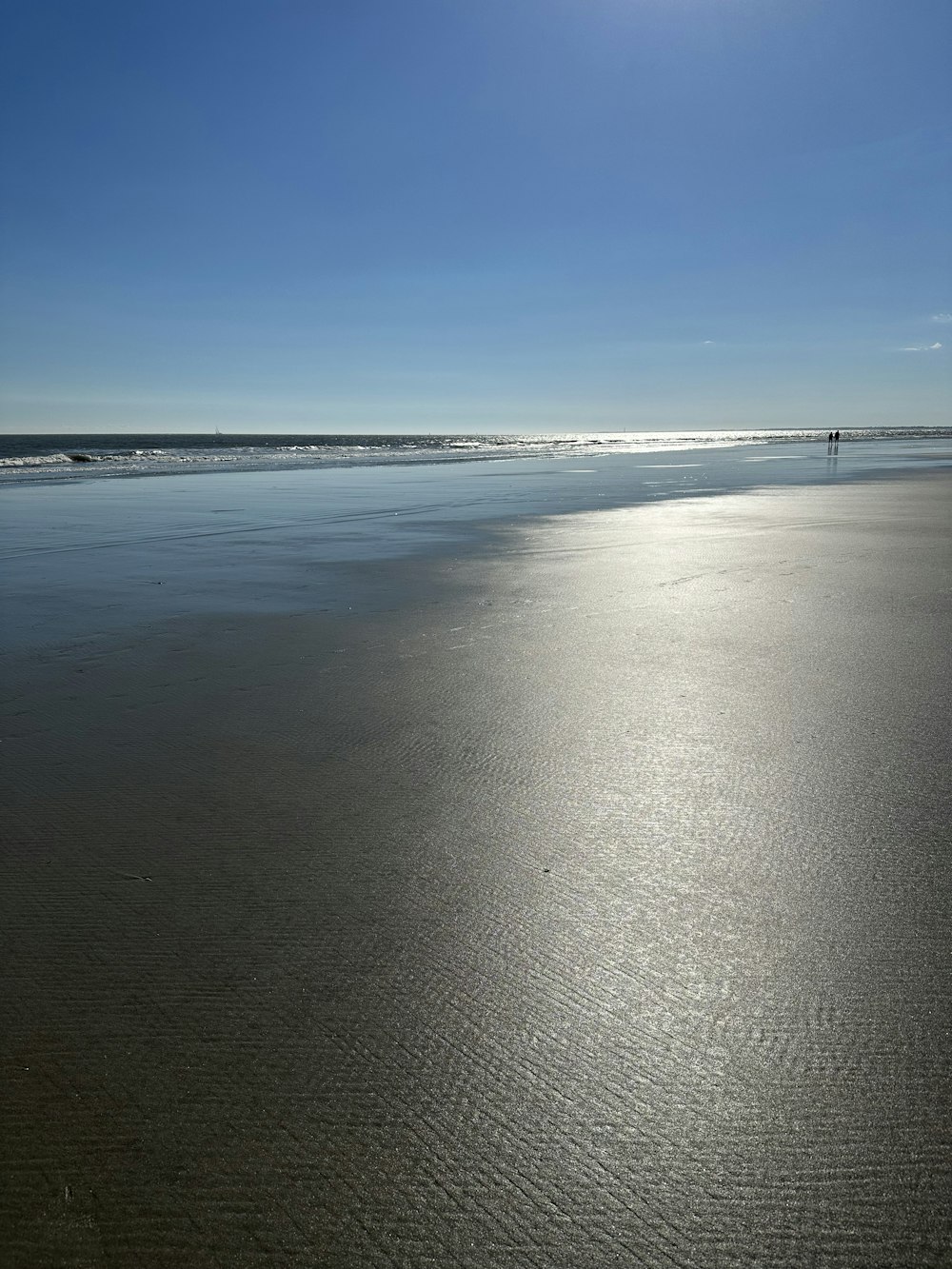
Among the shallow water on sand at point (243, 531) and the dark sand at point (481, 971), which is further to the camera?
the shallow water on sand at point (243, 531)

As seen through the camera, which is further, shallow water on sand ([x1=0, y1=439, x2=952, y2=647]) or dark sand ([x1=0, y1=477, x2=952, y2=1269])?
shallow water on sand ([x1=0, y1=439, x2=952, y2=647])

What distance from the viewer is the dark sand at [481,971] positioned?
1.70m

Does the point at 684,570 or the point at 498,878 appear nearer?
the point at 498,878

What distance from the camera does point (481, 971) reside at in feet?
7.86

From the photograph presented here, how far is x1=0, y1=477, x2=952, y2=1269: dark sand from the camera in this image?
1.70 m

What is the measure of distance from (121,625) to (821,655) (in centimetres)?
520

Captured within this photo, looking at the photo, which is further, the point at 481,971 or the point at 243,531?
the point at 243,531

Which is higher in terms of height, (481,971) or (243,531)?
(243,531)

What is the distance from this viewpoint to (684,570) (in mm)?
9109

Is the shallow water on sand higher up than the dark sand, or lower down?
higher up

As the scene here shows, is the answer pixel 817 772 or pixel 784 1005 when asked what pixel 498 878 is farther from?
pixel 817 772

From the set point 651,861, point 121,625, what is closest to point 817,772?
point 651,861

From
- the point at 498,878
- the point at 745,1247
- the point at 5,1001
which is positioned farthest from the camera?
the point at 498,878

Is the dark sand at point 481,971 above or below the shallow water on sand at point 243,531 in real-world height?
below
